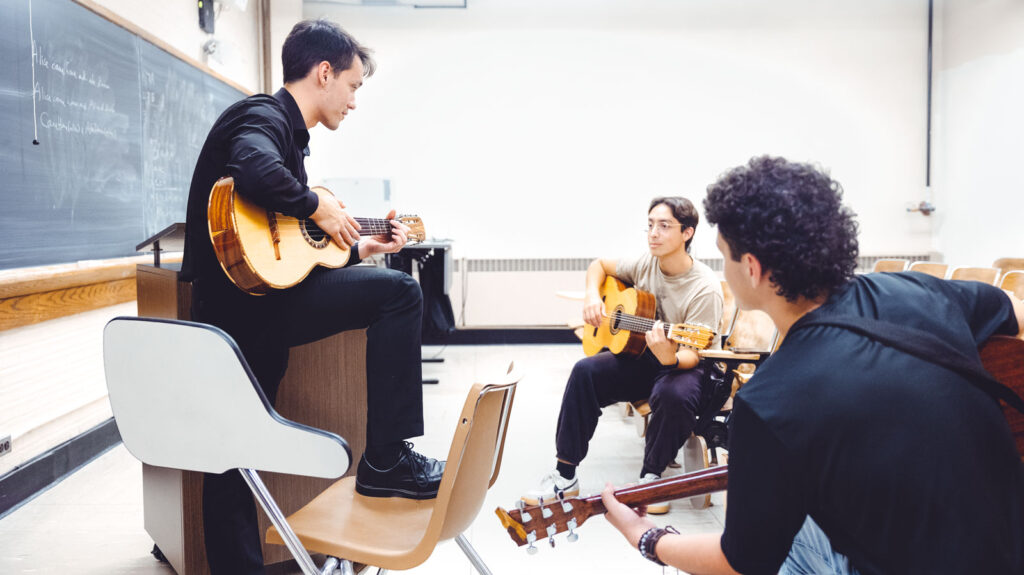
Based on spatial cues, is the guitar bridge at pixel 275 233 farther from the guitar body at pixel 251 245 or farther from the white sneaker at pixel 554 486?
the white sneaker at pixel 554 486

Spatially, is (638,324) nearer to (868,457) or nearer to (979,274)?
(868,457)


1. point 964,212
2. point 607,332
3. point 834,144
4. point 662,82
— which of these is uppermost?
point 662,82

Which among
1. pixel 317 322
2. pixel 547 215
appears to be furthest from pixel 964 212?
pixel 317 322

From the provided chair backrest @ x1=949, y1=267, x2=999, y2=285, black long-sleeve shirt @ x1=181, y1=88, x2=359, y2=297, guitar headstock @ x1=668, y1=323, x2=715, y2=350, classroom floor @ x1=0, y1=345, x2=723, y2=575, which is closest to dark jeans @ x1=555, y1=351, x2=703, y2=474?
guitar headstock @ x1=668, y1=323, x2=715, y2=350

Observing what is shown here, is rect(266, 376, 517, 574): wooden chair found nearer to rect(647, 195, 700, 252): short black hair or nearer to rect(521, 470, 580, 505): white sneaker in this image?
rect(521, 470, 580, 505): white sneaker

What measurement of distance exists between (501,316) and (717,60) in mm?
3424

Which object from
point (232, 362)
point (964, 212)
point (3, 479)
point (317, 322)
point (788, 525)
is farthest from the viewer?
point (964, 212)

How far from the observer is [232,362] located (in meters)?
1.25

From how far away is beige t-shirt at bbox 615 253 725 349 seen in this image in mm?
2945

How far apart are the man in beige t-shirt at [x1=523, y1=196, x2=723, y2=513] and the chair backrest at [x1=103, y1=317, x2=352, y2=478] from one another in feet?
5.13

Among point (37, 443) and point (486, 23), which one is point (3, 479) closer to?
point (37, 443)

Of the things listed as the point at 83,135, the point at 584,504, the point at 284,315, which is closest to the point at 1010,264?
the point at 584,504

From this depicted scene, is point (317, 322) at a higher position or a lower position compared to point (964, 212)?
lower

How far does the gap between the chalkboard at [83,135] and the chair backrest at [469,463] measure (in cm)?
255
